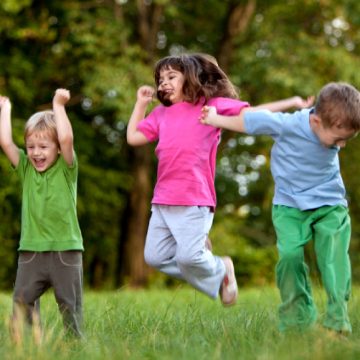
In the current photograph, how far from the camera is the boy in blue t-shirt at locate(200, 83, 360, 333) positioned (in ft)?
16.8

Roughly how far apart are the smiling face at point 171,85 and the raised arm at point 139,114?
9 centimetres

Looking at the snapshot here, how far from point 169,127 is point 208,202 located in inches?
20.2

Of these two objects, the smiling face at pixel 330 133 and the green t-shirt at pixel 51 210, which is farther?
the green t-shirt at pixel 51 210

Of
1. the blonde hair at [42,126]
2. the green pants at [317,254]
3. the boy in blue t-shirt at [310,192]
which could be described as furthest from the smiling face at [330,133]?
the blonde hair at [42,126]

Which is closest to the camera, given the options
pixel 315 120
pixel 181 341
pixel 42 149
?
pixel 181 341

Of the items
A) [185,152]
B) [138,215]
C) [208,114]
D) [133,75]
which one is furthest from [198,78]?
[138,215]

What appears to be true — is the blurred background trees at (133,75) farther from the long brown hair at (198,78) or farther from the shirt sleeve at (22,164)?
the shirt sleeve at (22,164)

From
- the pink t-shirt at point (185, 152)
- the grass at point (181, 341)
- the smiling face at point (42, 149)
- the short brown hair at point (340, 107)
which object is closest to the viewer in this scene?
the grass at point (181, 341)

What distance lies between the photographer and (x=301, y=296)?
5395 millimetres

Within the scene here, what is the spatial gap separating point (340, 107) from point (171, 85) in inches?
47.9

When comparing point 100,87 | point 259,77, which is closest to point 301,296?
point 100,87

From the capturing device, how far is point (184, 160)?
5746 mm

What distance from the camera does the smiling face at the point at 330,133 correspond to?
5.13 m

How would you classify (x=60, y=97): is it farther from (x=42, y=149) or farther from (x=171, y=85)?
(x=171, y=85)
